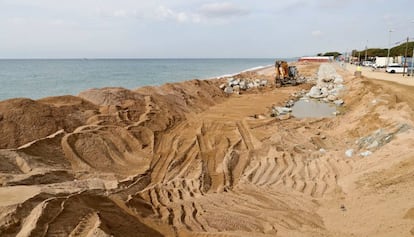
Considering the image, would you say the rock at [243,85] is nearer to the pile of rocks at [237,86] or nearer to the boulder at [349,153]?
the pile of rocks at [237,86]

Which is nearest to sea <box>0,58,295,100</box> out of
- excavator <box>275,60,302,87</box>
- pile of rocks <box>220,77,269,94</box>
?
pile of rocks <box>220,77,269,94</box>

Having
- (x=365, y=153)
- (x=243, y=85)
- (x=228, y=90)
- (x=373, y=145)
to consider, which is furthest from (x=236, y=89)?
(x=365, y=153)

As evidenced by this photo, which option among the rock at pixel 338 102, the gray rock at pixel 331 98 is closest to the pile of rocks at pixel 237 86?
the gray rock at pixel 331 98

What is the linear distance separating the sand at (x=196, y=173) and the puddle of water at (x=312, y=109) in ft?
9.64

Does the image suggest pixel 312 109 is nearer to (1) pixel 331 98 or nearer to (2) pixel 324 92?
(1) pixel 331 98

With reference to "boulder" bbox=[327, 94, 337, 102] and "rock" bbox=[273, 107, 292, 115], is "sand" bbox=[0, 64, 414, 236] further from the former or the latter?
"boulder" bbox=[327, 94, 337, 102]

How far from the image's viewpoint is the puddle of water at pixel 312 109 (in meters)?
Answer: 19.5

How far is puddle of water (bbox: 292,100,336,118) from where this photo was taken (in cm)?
1947

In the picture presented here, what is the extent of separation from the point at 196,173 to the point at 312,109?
1439 cm

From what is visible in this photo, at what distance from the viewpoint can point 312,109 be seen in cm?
2156

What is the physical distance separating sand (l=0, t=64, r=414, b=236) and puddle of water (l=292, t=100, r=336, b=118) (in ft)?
9.64

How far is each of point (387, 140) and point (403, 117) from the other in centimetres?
275

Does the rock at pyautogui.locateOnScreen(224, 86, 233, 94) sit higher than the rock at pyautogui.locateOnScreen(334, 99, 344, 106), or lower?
higher

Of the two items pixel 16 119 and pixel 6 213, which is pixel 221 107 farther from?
pixel 6 213
